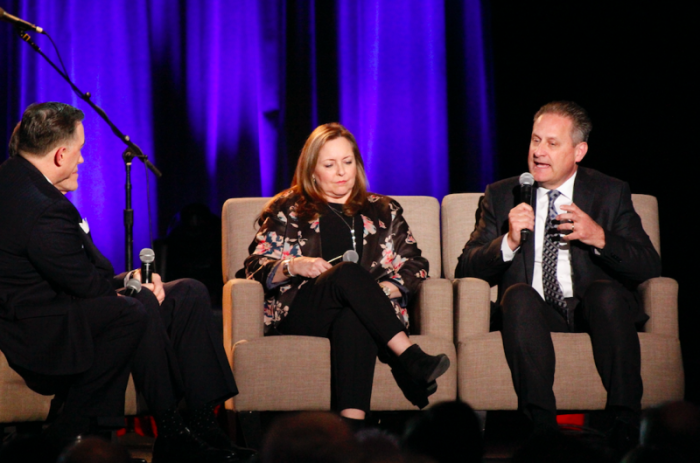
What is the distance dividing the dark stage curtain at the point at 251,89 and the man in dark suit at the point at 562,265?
124cm

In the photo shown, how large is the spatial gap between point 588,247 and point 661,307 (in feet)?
1.10

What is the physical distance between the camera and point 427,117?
430 centimetres

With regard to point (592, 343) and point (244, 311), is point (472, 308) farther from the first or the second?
point (244, 311)

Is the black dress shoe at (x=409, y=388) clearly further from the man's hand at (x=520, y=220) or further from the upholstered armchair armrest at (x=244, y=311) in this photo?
the man's hand at (x=520, y=220)

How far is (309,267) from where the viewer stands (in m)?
2.77

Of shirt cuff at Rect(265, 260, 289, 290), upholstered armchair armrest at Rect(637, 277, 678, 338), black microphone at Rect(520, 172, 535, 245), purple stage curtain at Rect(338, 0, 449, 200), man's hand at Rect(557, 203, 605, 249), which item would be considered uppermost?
purple stage curtain at Rect(338, 0, 449, 200)

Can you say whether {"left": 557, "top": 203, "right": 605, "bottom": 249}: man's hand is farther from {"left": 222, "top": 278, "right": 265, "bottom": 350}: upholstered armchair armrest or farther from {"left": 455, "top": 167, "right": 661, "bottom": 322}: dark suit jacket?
{"left": 222, "top": 278, "right": 265, "bottom": 350}: upholstered armchair armrest

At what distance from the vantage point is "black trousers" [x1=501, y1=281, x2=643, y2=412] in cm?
252

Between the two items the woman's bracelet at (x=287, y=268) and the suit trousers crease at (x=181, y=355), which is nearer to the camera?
the suit trousers crease at (x=181, y=355)

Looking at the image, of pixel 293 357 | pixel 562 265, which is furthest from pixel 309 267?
pixel 562 265

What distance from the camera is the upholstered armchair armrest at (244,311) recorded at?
8.84 feet

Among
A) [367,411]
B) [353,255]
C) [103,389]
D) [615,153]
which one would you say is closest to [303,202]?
[353,255]

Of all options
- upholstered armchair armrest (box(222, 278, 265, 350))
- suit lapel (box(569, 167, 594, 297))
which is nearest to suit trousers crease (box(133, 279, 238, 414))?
upholstered armchair armrest (box(222, 278, 265, 350))

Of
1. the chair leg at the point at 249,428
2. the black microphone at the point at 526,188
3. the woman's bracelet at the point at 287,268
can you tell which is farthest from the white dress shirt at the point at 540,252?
the chair leg at the point at 249,428
